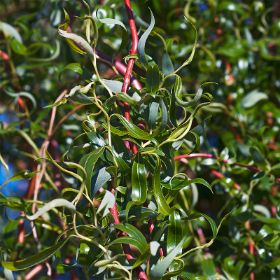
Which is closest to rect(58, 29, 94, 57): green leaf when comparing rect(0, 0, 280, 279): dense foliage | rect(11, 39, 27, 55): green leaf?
rect(0, 0, 280, 279): dense foliage

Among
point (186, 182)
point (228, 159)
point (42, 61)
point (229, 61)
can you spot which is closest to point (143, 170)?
point (186, 182)

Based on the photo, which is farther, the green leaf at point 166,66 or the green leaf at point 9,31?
the green leaf at point 9,31

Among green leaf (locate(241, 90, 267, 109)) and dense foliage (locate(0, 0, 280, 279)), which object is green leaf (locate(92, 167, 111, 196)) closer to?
dense foliage (locate(0, 0, 280, 279))

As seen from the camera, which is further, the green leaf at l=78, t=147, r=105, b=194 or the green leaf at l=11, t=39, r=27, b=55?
the green leaf at l=11, t=39, r=27, b=55

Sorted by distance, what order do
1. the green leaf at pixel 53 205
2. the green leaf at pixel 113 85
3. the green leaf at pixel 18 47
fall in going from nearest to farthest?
the green leaf at pixel 53 205 < the green leaf at pixel 113 85 < the green leaf at pixel 18 47

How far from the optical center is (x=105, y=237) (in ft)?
1.82

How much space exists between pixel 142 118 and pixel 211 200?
54cm

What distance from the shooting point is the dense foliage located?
571 mm

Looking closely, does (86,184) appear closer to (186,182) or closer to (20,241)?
(186,182)

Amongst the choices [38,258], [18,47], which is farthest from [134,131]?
[18,47]

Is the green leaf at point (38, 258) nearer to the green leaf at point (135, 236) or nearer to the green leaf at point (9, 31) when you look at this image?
the green leaf at point (135, 236)

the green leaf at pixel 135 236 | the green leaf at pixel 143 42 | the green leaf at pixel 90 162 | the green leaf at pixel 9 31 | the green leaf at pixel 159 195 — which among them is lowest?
the green leaf at pixel 9 31

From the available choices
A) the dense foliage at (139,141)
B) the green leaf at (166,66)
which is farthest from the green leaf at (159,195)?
the green leaf at (166,66)

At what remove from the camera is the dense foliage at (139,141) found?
57cm
